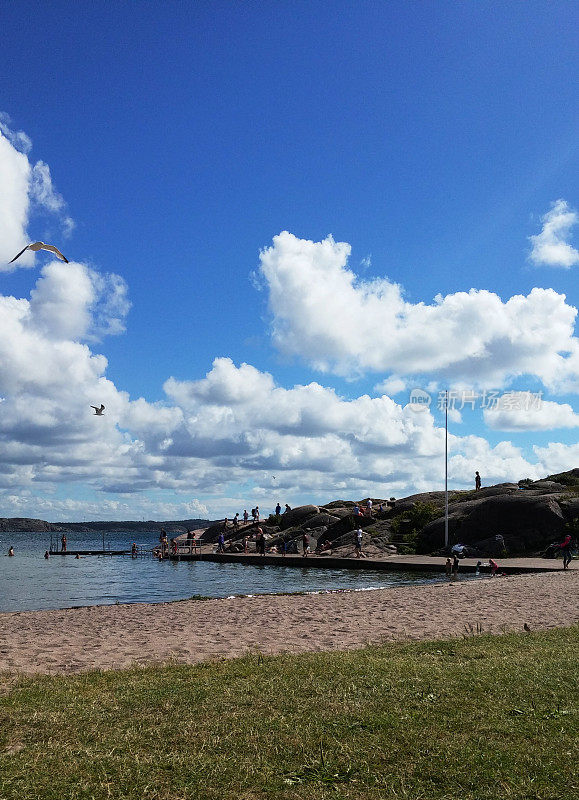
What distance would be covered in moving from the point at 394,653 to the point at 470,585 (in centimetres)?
1587

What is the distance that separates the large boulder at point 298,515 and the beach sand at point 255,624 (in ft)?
137

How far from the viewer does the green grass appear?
5738 mm

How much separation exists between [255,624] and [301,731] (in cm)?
917

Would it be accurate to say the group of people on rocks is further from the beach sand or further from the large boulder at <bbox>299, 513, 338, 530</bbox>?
the beach sand

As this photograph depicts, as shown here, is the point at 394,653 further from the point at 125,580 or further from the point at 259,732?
the point at 125,580

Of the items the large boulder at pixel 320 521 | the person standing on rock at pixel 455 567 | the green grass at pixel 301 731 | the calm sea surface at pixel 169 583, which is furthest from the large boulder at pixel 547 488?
the green grass at pixel 301 731

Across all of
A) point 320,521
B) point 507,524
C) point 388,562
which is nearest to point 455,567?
point 388,562

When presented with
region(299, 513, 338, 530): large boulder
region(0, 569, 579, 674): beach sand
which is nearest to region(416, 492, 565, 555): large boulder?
region(299, 513, 338, 530): large boulder

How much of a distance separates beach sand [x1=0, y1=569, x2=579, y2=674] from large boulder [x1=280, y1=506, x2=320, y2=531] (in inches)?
1643

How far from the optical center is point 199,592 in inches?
1243

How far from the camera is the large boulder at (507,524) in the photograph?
43.3 metres

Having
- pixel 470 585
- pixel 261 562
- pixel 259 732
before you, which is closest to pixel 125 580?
pixel 261 562

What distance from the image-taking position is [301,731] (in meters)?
7.12

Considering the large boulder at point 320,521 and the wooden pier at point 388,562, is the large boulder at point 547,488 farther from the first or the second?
the large boulder at point 320,521
